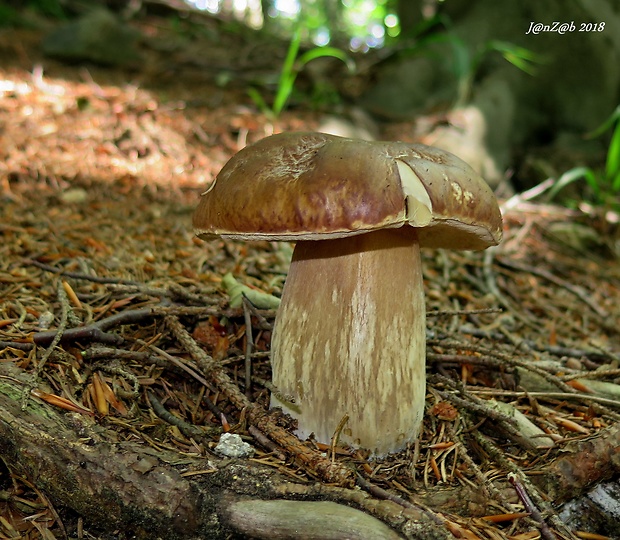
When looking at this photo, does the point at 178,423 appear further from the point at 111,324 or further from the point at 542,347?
the point at 542,347

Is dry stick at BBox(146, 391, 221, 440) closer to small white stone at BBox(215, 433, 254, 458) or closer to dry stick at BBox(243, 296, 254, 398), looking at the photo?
small white stone at BBox(215, 433, 254, 458)

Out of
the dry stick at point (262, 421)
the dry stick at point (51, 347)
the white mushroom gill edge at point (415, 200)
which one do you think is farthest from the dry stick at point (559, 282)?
the dry stick at point (51, 347)

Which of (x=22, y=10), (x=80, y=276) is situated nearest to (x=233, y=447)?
(x=80, y=276)

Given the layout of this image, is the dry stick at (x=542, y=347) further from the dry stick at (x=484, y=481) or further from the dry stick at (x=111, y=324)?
the dry stick at (x=111, y=324)

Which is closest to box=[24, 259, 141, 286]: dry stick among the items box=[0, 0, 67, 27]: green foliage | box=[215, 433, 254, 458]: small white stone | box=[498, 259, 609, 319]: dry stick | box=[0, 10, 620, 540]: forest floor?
box=[0, 10, 620, 540]: forest floor

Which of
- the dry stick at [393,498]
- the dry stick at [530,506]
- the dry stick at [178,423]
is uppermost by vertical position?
the dry stick at [178,423]
